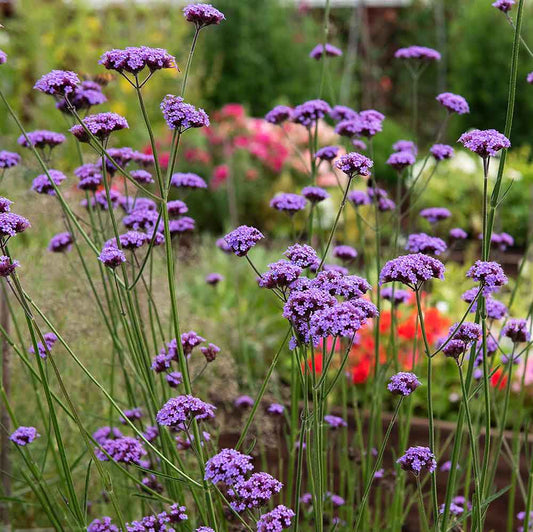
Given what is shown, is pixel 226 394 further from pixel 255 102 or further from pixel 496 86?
pixel 255 102

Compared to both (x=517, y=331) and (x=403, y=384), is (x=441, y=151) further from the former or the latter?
(x=403, y=384)

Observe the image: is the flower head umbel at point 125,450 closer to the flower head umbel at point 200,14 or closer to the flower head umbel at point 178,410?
the flower head umbel at point 178,410

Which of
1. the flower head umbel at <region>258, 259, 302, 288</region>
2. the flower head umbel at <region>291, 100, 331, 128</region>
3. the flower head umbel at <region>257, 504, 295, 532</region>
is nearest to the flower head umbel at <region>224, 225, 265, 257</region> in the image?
the flower head umbel at <region>258, 259, 302, 288</region>

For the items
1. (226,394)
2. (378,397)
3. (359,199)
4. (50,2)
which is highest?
(50,2)

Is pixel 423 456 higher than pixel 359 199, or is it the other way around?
pixel 359 199

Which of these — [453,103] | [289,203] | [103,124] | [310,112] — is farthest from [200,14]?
[453,103]

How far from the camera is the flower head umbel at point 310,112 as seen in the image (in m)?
2.07

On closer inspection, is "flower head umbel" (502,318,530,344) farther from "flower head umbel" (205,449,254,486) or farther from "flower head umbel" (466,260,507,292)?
"flower head umbel" (205,449,254,486)

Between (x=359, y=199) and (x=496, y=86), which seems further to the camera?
(x=496, y=86)

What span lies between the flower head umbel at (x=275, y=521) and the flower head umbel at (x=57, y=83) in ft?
2.81

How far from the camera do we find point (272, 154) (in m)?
7.14

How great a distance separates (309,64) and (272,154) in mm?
2685

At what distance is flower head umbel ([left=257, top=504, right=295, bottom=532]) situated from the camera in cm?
128

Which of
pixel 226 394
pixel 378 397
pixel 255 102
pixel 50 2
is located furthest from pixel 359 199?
pixel 50 2
